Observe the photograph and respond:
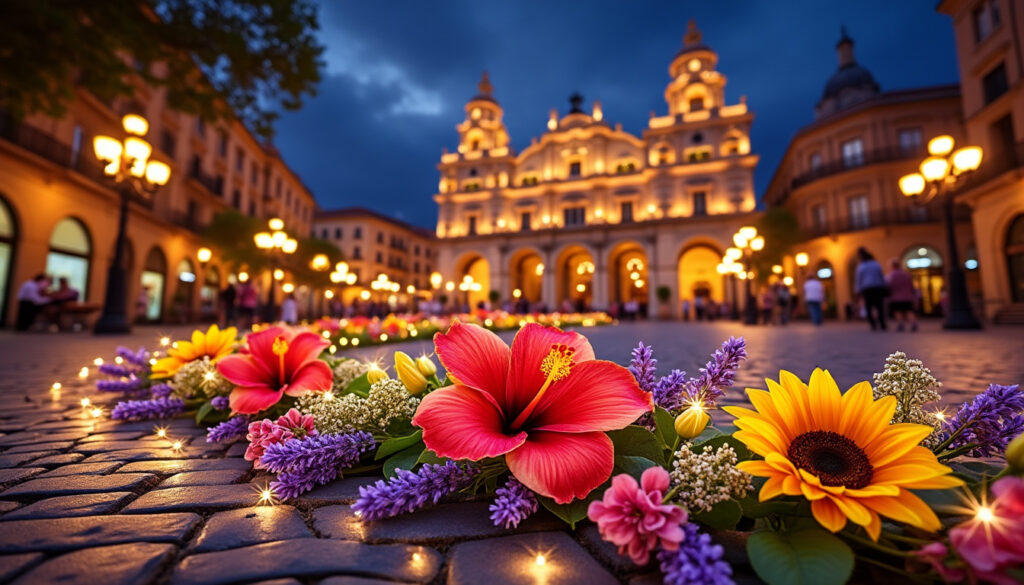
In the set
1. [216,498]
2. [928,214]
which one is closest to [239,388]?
[216,498]

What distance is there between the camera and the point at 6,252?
1333 centimetres

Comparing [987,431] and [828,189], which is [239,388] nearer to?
[987,431]

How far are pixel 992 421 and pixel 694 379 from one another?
62 cm

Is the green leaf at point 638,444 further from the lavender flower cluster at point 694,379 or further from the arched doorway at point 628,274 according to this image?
the arched doorway at point 628,274

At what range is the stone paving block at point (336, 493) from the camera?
1.21m

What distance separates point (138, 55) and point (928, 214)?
115 ft

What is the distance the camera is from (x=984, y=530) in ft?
2.09

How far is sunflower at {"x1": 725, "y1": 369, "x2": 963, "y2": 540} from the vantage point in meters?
0.75

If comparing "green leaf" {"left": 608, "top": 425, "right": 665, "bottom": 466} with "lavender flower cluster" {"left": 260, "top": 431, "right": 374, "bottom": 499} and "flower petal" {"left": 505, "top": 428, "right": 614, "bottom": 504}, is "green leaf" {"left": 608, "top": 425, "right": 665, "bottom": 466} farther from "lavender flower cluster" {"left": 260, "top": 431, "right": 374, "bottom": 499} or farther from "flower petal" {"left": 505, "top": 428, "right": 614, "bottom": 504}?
"lavender flower cluster" {"left": 260, "top": 431, "right": 374, "bottom": 499}

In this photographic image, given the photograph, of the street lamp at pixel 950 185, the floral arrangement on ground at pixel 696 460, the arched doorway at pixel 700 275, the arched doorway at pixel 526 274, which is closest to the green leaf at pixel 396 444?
the floral arrangement on ground at pixel 696 460

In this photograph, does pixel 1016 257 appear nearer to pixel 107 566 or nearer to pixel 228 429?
pixel 228 429

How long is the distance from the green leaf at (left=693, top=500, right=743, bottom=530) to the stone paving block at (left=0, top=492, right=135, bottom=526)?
154cm

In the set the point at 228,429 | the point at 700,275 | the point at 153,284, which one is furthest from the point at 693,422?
the point at 700,275

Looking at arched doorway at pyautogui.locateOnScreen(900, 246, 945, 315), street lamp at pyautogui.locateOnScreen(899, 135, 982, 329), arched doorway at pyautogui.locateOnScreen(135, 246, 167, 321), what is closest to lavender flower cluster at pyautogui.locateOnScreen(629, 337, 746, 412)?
street lamp at pyautogui.locateOnScreen(899, 135, 982, 329)
